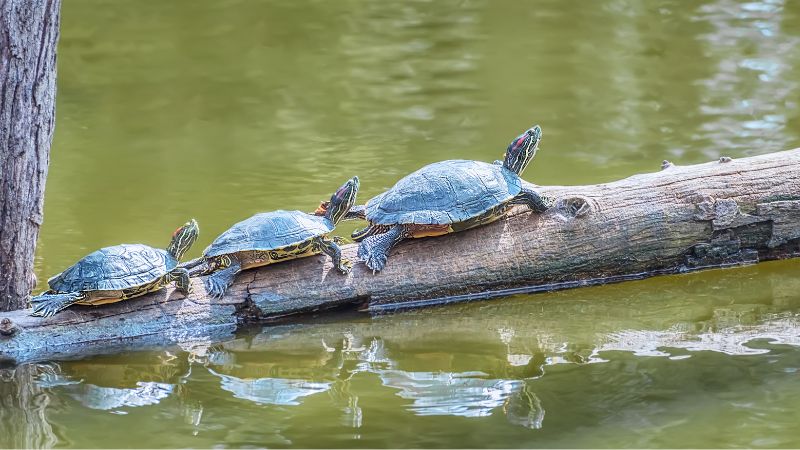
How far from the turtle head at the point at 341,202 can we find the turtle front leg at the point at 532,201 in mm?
838

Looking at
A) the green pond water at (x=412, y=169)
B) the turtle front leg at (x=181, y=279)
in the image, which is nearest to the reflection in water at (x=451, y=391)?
the green pond water at (x=412, y=169)

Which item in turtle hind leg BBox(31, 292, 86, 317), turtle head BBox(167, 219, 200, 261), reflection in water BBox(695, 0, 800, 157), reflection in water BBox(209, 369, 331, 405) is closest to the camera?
reflection in water BBox(209, 369, 331, 405)

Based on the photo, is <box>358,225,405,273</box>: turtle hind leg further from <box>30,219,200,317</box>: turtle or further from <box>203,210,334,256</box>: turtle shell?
<box>30,219,200,317</box>: turtle

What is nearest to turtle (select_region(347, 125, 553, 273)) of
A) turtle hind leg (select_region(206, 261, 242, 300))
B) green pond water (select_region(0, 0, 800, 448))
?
green pond water (select_region(0, 0, 800, 448))

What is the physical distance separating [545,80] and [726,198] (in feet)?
17.6

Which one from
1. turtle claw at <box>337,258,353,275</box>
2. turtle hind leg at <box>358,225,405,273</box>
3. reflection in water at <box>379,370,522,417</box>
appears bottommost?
reflection in water at <box>379,370,522,417</box>

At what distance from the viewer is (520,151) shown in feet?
18.1

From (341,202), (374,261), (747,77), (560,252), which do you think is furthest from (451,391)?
(747,77)

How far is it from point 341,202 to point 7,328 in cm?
175

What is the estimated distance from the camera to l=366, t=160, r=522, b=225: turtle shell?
5.18m

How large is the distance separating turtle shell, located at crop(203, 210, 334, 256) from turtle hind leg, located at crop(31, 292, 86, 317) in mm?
709

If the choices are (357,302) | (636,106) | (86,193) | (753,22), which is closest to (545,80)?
(636,106)

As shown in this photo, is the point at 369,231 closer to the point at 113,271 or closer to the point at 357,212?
the point at 357,212

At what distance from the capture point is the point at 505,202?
522cm
